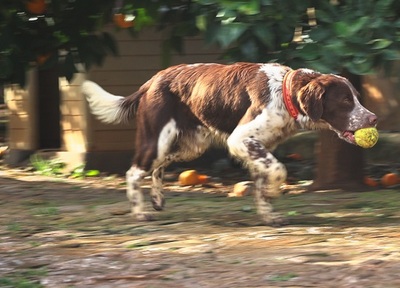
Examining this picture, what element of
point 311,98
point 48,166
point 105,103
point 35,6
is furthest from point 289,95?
point 48,166

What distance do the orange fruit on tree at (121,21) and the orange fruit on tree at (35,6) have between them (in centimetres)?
69

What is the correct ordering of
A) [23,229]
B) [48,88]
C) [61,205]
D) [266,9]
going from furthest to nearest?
[48,88] < [61,205] < [23,229] < [266,9]

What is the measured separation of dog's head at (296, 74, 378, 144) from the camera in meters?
6.60

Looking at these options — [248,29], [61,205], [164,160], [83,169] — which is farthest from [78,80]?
[248,29]

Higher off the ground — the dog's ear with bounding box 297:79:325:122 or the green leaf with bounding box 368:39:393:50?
the green leaf with bounding box 368:39:393:50

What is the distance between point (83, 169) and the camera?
1121cm

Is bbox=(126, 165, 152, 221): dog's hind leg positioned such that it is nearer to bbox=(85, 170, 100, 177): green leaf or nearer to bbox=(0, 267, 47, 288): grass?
bbox=(0, 267, 47, 288): grass

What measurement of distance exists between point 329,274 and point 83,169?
6.55 meters

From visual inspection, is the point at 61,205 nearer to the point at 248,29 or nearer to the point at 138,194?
the point at 138,194

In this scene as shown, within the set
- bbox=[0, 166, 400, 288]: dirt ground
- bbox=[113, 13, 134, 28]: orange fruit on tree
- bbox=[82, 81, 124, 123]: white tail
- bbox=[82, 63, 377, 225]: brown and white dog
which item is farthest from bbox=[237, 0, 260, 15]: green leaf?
bbox=[113, 13, 134, 28]: orange fruit on tree

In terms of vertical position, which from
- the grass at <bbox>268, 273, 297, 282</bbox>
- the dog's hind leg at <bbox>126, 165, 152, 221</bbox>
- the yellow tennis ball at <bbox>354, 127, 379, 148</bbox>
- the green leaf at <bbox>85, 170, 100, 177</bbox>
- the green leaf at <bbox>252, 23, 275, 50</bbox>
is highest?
the green leaf at <bbox>252, 23, 275, 50</bbox>

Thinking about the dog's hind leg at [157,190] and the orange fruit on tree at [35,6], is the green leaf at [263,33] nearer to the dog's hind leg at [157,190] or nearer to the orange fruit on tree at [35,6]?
the dog's hind leg at [157,190]

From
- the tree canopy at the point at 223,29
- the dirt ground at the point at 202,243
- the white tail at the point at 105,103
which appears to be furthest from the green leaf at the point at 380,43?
the white tail at the point at 105,103

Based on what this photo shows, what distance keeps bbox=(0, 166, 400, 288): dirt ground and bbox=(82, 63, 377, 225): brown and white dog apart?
44cm
